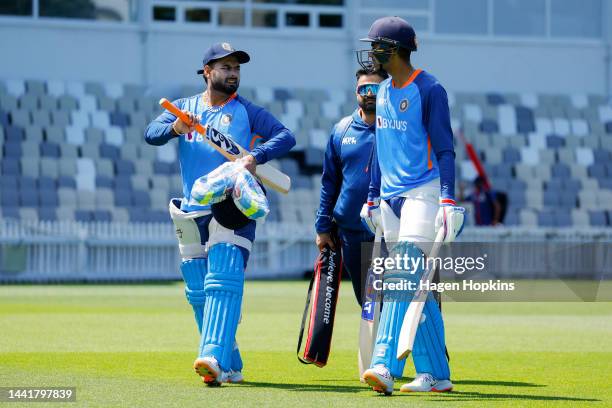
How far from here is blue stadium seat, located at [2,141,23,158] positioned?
85.4 ft

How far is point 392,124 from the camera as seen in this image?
7.94 m

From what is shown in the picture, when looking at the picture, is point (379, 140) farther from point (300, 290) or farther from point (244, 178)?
point (300, 290)

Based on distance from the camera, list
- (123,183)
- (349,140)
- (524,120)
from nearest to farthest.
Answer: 1. (349,140)
2. (123,183)
3. (524,120)

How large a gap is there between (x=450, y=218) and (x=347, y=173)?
1.81 metres

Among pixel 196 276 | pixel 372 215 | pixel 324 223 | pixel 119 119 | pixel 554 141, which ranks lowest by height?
pixel 196 276

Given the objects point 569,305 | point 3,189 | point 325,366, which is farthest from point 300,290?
point 325,366

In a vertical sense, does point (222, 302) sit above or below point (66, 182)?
above

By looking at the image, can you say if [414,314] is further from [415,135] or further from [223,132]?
[223,132]

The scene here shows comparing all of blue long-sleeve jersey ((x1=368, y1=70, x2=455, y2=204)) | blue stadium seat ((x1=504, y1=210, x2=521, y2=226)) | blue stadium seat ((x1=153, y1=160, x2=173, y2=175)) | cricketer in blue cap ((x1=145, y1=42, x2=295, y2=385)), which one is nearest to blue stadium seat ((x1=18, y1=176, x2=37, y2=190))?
blue stadium seat ((x1=153, y1=160, x2=173, y2=175))

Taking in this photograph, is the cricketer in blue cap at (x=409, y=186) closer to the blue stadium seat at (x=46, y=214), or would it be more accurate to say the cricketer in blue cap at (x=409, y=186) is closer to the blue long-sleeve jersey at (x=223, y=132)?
the blue long-sleeve jersey at (x=223, y=132)

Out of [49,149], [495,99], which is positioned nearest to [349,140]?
[49,149]

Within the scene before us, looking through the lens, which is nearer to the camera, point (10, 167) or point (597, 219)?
point (10, 167)

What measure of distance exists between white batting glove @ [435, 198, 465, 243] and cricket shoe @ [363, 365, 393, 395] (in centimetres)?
84

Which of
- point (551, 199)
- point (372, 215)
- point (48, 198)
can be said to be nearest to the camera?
point (372, 215)
